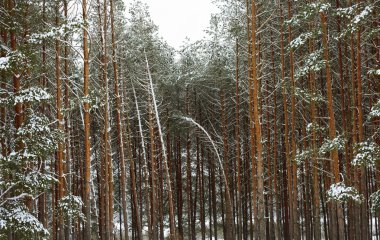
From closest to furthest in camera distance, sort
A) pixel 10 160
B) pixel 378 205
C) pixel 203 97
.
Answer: pixel 10 160, pixel 378 205, pixel 203 97

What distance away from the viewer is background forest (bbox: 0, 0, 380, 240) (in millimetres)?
11547

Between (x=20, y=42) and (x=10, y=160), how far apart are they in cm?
496

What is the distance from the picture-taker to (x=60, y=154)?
15469 mm

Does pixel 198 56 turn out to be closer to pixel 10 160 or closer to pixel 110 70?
pixel 110 70

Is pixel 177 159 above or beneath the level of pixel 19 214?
above

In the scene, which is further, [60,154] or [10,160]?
[60,154]

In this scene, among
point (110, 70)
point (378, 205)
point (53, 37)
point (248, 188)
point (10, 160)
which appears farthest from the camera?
point (248, 188)

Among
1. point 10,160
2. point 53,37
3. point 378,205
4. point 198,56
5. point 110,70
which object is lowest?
point 378,205

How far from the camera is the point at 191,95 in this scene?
104ft

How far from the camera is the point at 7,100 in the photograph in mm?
10836

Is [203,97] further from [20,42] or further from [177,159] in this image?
[20,42]

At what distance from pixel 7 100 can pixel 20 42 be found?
11.5ft

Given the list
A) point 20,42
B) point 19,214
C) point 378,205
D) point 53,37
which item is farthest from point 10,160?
point 378,205

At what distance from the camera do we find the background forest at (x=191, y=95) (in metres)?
11.5
